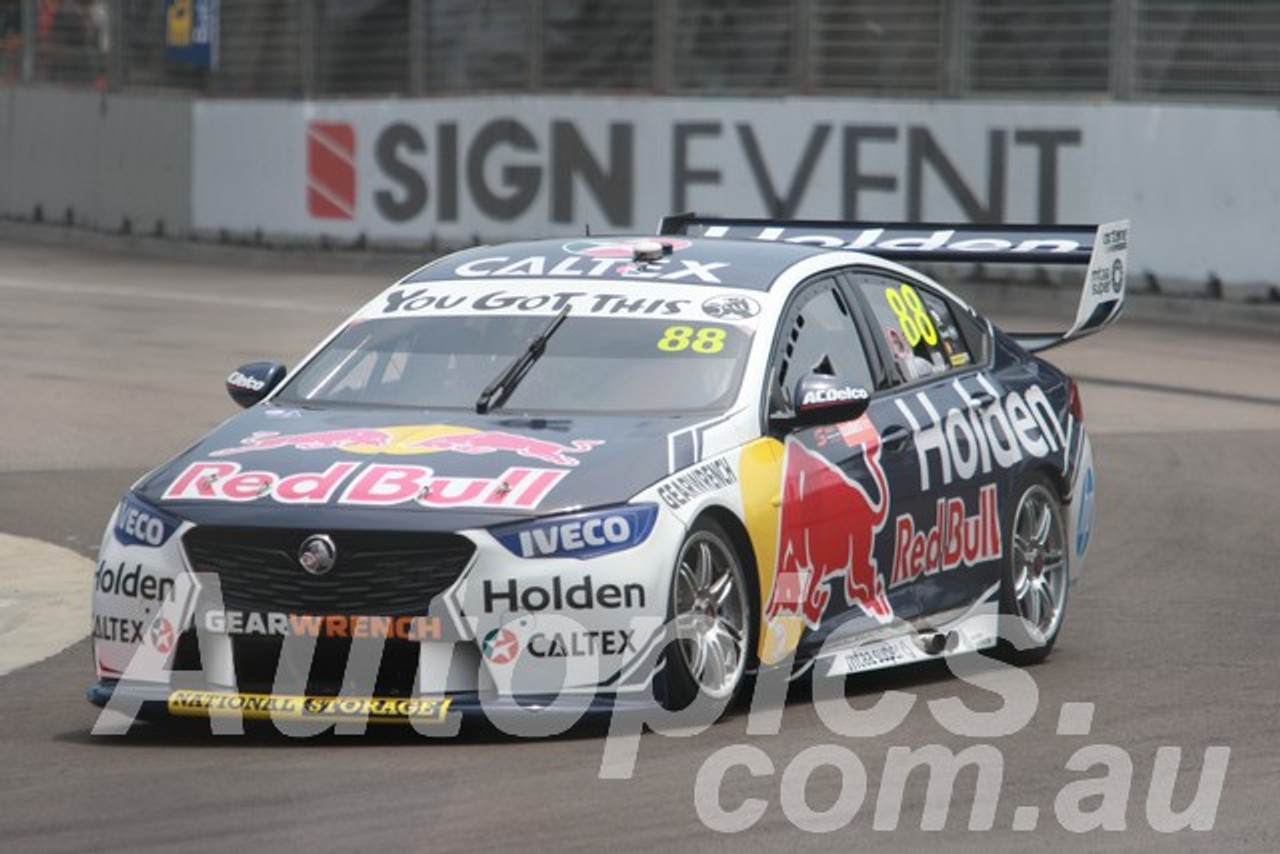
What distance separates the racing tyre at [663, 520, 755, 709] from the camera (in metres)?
8.47

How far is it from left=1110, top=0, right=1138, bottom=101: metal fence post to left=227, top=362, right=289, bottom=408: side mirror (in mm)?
16534

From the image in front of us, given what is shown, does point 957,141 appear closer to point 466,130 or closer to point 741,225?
point 466,130

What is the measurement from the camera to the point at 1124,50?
25281 mm

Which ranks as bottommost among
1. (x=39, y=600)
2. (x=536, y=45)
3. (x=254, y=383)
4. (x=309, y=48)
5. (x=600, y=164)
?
(x=39, y=600)

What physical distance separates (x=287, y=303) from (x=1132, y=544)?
46.8 feet

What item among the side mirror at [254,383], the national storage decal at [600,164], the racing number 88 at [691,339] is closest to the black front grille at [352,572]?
the side mirror at [254,383]

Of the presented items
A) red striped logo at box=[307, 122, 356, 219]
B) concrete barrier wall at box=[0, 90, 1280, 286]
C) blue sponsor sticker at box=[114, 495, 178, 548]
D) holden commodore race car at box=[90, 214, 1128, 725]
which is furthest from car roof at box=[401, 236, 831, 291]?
red striped logo at box=[307, 122, 356, 219]

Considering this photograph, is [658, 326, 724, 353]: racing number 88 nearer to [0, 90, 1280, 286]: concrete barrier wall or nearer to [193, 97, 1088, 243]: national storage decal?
[0, 90, 1280, 286]: concrete barrier wall

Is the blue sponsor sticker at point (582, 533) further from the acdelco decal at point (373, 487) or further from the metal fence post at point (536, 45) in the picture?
the metal fence post at point (536, 45)

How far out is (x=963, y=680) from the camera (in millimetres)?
9828

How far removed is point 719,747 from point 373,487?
3.93 feet

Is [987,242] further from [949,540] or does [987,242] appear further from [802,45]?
[802,45]

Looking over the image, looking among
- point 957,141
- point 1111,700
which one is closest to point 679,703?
point 1111,700

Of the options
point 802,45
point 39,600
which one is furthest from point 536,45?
point 39,600
